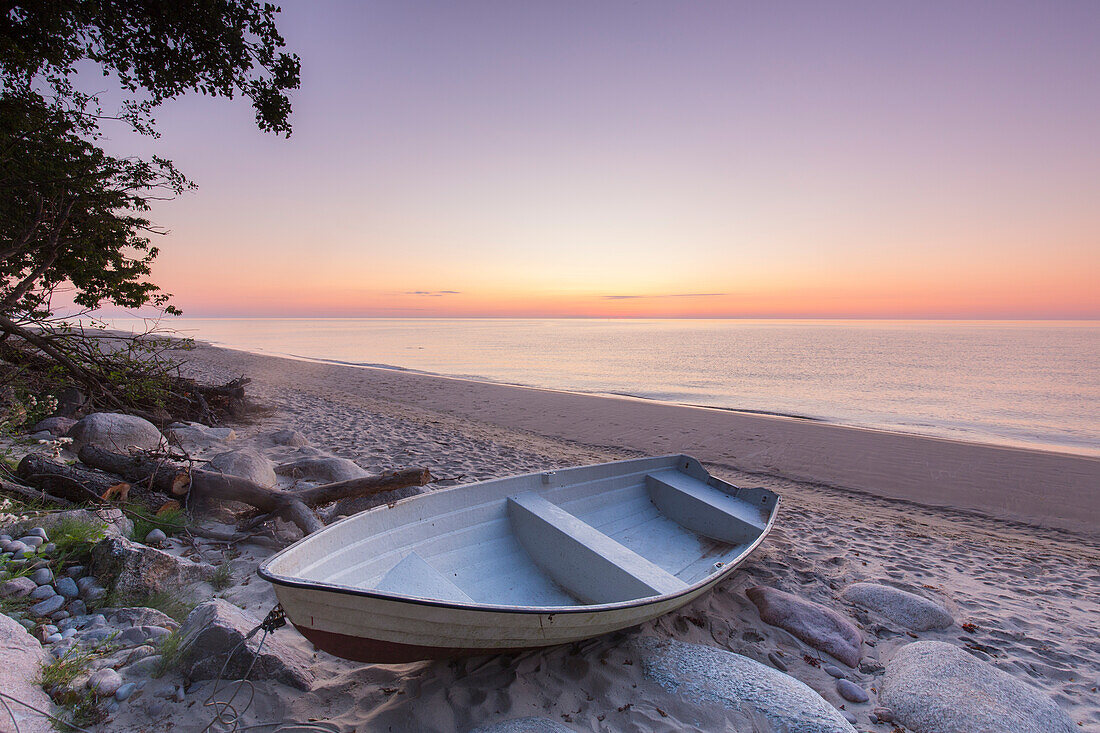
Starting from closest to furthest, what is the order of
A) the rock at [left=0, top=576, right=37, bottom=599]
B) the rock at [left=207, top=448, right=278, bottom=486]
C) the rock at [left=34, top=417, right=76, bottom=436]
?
the rock at [left=0, top=576, right=37, bottom=599] < the rock at [left=207, top=448, right=278, bottom=486] < the rock at [left=34, top=417, right=76, bottom=436]

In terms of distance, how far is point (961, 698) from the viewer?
3385 millimetres

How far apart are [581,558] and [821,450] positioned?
9.63 meters

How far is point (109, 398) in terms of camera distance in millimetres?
7566

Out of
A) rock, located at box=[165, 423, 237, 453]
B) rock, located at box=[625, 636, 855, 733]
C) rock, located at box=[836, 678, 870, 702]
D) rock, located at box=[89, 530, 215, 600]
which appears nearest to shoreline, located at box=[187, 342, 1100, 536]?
rock, located at box=[836, 678, 870, 702]

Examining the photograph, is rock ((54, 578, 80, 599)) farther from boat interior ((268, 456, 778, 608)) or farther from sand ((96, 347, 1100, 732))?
boat interior ((268, 456, 778, 608))

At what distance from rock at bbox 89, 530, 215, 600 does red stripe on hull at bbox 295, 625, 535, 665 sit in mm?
1891

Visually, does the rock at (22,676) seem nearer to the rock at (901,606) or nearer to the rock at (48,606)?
the rock at (48,606)

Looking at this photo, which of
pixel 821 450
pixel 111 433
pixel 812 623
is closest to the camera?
pixel 812 623

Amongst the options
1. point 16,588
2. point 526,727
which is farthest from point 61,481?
point 526,727

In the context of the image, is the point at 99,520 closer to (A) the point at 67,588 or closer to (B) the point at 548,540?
(A) the point at 67,588

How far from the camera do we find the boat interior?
3402 mm

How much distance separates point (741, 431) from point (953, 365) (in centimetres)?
2629

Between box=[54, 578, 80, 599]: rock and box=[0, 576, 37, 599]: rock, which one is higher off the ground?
box=[0, 576, 37, 599]: rock

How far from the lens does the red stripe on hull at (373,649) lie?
2.68 metres
